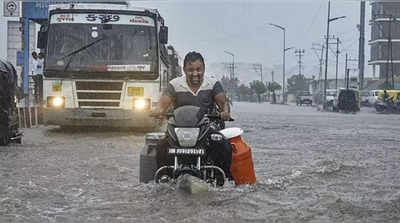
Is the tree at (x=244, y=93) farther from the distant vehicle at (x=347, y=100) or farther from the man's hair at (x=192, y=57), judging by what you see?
the man's hair at (x=192, y=57)

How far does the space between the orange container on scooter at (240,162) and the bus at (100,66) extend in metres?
9.48

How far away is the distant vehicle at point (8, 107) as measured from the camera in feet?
46.1

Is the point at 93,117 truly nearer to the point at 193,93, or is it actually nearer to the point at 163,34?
the point at 163,34

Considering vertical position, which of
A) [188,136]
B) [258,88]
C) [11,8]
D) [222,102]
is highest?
[11,8]

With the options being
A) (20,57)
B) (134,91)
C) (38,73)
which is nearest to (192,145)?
(134,91)

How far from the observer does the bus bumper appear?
17000mm

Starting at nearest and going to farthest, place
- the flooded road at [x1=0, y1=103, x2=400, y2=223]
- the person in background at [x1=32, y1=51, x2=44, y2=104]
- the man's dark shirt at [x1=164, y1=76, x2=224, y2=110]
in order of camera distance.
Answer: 1. the flooded road at [x1=0, y1=103, x2=400, y2=223]
2. the man's dark shirt at [x1=164, y1=76, x2=224, y2=110]
3. the person in background at [x1=32, y1=51, x2=44, y2=104]

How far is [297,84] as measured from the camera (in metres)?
132

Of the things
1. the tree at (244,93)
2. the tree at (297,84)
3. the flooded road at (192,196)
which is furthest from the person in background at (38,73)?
the tree at (297,84)

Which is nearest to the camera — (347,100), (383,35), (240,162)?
(240,162)

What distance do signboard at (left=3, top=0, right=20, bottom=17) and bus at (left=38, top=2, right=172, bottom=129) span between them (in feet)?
36.3

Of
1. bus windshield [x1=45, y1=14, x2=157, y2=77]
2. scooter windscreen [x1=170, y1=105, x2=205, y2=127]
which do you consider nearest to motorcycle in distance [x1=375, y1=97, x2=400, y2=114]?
bus windshield [x1=45, y1=14, x2=157, y2=77]

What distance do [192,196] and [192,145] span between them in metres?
0.47

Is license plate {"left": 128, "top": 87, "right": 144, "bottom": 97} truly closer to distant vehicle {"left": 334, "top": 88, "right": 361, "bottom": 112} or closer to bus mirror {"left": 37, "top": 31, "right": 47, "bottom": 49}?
bus mirror {"left": 37, "top": 31, "right": 47, "bottom": 49}
